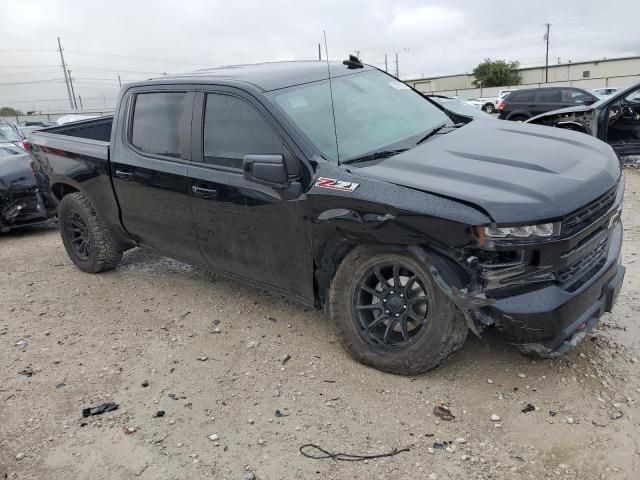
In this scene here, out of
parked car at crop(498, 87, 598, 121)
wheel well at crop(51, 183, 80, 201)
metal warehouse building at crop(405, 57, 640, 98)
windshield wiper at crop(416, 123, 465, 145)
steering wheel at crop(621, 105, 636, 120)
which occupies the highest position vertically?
windshield wiper at crop(416, 123, 465, 145)

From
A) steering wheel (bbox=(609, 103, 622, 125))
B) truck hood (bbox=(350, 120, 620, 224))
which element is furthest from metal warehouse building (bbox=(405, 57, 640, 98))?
truck hood (bbox=(350, 120, 620, 224))

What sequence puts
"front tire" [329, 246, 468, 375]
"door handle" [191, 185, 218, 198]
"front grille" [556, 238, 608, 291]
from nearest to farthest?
1. "front grille" [556, 238, 608, 291]
2. "front tire" [329, 246, 468, 375]
3. "door handle" [191, 185, 218, 198]

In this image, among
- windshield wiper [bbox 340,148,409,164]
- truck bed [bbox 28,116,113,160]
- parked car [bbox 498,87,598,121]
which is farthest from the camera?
parked car [bbox 498,87,598,121]

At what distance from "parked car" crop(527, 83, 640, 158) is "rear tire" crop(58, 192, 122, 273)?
8.09 m

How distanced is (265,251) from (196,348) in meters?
0.88

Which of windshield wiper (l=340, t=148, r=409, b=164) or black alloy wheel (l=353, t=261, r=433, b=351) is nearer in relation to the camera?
black alloy wheel (l=353, t=261, r=433, b=351)

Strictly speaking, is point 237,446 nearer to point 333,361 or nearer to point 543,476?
point 333,361

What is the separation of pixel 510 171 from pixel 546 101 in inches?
654

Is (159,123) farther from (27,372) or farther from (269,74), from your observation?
(27,372)

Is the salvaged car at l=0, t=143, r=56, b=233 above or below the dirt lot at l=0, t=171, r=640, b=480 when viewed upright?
above

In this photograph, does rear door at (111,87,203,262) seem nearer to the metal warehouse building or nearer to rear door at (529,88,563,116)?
rear door at (529,88,563,116)

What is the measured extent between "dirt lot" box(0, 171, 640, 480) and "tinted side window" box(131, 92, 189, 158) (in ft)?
4.42

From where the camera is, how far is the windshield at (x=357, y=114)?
3465 millimetres

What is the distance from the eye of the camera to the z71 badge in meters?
3.10
